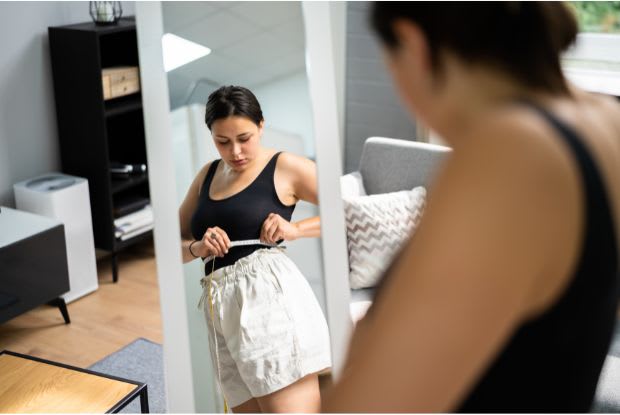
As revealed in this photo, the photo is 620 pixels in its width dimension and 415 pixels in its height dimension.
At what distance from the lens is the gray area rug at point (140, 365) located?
9.13ft

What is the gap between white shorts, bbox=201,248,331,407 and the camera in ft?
3.61

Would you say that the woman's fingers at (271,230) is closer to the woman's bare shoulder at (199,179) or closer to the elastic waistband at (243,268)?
the elastic waistband at (243,268)

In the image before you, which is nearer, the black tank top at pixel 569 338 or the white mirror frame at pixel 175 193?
the black tank top at pixel 569 338

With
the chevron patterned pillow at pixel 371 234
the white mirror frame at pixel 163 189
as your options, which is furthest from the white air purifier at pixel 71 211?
the white mirror frame at pixel 163 189

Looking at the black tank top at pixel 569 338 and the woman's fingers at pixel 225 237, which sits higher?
the black tank top at pixel 569 338

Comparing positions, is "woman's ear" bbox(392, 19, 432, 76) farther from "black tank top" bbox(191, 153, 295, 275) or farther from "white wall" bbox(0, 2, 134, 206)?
"white wall" bbox(0, 2, 134, 206)

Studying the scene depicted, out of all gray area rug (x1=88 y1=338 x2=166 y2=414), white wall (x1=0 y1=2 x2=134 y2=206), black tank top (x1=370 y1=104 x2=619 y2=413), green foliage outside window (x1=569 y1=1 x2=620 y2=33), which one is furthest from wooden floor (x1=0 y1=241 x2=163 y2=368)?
black tank top (x1=370 y1=104 x2=619 y2=413)

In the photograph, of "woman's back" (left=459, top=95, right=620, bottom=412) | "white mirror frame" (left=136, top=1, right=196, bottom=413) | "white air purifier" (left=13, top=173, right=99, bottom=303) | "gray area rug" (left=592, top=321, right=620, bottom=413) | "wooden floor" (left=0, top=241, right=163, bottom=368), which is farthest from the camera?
"white air purifier" (left=13, top=173, right=99, bottom=303)

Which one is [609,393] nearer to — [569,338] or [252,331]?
[252,331]

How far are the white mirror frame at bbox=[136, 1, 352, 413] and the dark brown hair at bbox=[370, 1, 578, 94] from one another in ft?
1.78

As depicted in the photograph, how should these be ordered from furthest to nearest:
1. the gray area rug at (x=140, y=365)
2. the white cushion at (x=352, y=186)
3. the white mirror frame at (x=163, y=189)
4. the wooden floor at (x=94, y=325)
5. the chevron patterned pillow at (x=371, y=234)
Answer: the wooden floor at (x=94, y=325) → the gray area rug at (x=140, y=365) → the white cushion at (x=352, y=186) → the chevron patterned pillow at (x=371, y=234) → the white mirror frame at (x=163, y=189)

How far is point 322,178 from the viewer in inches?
43.6

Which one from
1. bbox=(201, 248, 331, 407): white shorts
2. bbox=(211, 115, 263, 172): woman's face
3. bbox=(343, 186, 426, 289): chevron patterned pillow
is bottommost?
bbox=(343, 186, 426, 289): chevron patterned pillow

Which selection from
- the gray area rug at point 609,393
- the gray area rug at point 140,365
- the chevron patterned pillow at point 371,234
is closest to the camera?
the gray area rug at point 609,393
